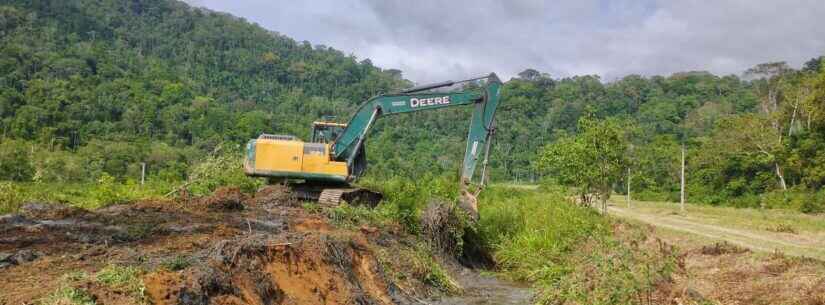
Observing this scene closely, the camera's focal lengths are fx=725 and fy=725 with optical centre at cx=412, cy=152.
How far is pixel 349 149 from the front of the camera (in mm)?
22938

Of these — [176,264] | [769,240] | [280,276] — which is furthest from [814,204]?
[176,264]

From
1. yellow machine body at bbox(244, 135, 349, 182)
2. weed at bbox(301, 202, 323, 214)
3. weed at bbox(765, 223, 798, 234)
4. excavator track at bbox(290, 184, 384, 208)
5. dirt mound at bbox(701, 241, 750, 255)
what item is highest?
yellow machine body at bbox(244, 135, 349, 182)

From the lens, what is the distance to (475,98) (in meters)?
22.2

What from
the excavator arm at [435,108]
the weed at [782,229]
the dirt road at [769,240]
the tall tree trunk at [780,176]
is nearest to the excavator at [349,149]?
the excavator arm at [435,108]

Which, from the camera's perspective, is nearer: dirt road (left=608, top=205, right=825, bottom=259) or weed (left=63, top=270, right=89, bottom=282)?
weed (left=63, top=270, right=89, bottom=282)

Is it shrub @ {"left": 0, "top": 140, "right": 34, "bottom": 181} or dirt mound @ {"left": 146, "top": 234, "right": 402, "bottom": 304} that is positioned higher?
shrub @ {"left": 0, "top": 140, "right": 34, "bottom": 181}

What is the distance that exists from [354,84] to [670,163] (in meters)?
78.5

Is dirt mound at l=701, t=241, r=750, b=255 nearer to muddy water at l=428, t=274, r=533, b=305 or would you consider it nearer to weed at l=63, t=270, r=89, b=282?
muddy water at l=428, t=274, r=533, b=305

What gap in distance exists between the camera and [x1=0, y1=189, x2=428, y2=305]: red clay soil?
27.6 ft

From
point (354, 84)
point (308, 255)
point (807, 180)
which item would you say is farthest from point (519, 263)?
point (354, 84)

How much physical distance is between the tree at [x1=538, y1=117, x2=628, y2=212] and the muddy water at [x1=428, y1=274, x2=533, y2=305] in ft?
36.8

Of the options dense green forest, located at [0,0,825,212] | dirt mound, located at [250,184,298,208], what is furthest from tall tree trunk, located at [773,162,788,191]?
dirt mound, located at [250,184,298,208]

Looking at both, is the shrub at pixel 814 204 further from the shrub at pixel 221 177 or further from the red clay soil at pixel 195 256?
the red clay soil at pixel 195 256

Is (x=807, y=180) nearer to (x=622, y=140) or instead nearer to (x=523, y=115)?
(x=622, y=140)
